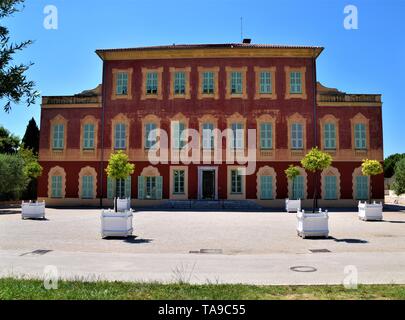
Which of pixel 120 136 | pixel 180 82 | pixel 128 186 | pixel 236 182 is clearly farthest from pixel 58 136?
pixel 236 182

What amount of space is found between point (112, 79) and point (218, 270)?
25.2m

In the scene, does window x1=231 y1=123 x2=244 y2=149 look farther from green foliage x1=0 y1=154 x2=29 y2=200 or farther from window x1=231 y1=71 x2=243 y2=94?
green foliage x1=0 y1=154 x2=29 y2=200

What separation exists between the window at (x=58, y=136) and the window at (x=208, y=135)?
10879 mm

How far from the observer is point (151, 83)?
30391 millimetres

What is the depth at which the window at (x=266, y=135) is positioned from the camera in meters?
29.3

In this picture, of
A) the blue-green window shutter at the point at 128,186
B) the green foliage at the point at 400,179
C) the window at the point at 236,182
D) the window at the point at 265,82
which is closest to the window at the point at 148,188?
the blue-green window shutter at the point at 128,186

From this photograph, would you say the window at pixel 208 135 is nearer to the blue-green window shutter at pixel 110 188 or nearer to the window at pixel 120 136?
the window at pixel 120 136

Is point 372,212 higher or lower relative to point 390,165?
lower

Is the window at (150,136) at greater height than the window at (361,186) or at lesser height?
greater

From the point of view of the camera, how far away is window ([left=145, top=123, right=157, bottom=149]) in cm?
2969

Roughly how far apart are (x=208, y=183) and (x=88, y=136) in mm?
9827

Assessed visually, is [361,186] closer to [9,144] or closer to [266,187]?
[266,187]

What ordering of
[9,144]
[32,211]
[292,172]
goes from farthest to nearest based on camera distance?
Answer: [9,144] < [292,172] < [32,211]

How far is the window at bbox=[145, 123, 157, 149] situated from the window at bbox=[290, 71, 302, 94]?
1067 cm
